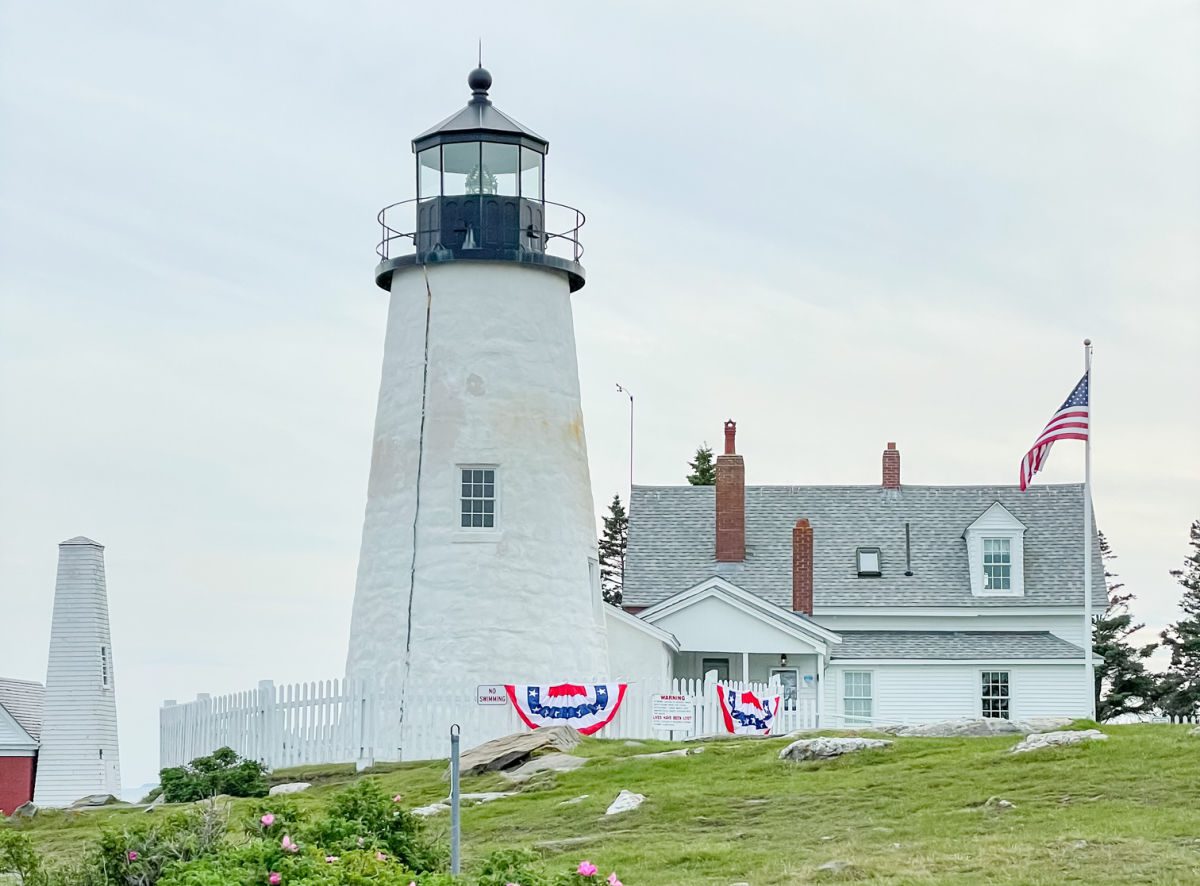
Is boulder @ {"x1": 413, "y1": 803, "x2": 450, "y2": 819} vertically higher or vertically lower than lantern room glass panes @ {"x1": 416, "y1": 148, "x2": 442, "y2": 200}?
lower

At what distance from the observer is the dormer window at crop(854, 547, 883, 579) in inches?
1710

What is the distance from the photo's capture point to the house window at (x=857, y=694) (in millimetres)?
40312

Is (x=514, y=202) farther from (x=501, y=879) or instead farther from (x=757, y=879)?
(x=501, y=879)

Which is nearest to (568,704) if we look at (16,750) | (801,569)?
(801,569)

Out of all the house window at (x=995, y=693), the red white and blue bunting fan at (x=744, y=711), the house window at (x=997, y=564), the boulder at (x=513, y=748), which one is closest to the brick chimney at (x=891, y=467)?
the house window at (x=997, y=564)

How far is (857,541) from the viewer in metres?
44.4

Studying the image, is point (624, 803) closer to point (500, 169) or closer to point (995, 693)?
point (500, 169)

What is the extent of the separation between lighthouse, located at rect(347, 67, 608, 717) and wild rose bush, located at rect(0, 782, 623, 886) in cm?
1258

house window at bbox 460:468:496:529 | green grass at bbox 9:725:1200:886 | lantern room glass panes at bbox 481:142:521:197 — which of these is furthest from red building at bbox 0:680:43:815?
lantern room glass panes at bbox 481:142:521:197

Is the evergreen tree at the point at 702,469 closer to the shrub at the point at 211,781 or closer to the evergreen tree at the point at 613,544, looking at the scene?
the evergreen tree at the point at 613,544

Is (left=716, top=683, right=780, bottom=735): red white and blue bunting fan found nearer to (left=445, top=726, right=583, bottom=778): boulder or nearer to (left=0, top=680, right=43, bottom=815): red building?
(left=445, top=726, right=583, bottom=778): boulder

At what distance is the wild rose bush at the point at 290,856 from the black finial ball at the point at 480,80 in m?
16.8

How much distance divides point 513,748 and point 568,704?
3279mm

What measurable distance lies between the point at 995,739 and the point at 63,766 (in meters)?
15.5
